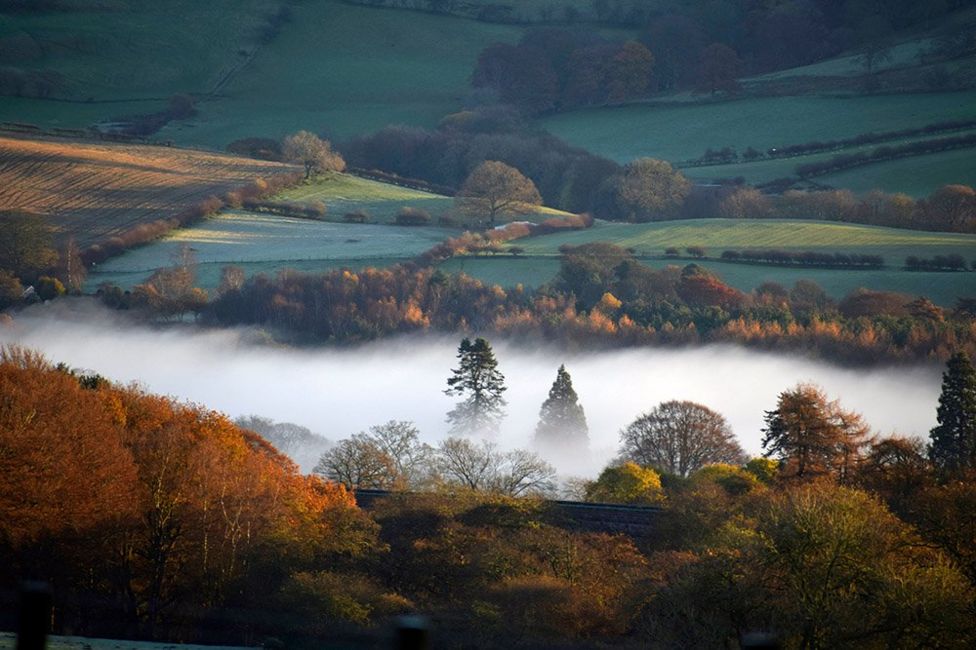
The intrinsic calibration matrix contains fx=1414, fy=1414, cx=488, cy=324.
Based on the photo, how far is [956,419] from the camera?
202ft

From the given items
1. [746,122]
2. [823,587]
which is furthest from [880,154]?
[823,587]

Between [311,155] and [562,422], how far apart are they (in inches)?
2735

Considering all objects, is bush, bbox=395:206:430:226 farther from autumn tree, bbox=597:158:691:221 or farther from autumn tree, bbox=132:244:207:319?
autumn tree, bbox=132:244:207:319

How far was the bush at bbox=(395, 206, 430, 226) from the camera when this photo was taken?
12525cm

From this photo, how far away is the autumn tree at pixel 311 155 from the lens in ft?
459

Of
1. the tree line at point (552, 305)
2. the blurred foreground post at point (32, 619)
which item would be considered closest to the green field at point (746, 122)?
the tree line at point (552, 305)

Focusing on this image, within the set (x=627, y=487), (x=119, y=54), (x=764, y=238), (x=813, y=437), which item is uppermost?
(x=119, y=54)

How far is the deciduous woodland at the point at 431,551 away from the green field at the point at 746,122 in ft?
376

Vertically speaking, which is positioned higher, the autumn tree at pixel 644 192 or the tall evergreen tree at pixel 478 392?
the autumn tree at pixel 644 192

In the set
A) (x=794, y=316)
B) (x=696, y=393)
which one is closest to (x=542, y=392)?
(x=696, y=393)

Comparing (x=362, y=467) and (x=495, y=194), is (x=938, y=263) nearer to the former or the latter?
(x=495, y=194)

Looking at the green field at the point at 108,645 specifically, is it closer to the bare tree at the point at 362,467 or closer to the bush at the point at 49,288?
the bare tree at the point at 362,467

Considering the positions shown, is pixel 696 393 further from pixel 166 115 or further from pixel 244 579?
pixel 166 115

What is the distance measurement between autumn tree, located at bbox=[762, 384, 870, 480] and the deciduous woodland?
97.9 inches
